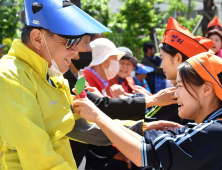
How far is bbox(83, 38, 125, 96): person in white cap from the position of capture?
3633mm

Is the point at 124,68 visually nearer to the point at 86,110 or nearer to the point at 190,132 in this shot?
the point at 86,110

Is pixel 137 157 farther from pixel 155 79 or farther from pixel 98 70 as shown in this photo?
pixel 155 79

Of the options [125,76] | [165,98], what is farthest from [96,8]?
[165,98]

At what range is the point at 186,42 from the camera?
294 centimetres

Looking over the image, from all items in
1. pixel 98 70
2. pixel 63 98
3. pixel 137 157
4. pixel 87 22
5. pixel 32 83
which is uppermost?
pixel 87 22

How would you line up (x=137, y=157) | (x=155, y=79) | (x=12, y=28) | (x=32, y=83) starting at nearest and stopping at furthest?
(x=32, y=83) < (x=137, y=157) < (x=155, y=79) < (x=12, y=28)

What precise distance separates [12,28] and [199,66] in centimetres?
1003

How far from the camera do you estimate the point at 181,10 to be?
16.6 metres

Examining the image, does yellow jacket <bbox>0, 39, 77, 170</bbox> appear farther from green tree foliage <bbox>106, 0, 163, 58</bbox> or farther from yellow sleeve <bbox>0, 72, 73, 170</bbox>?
green tree foliage <bbox>106, 0, 163, 58</bbox>

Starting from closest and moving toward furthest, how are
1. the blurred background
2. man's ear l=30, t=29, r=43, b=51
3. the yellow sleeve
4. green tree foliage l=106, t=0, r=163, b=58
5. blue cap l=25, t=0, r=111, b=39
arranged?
the yellow sleeve
blue cap l=25, t=0, r=111, b=39
man's ear l=30, t=29, r=43, b=51
the blurred background
green tree foliage l=106, t=0, r=163, b=58

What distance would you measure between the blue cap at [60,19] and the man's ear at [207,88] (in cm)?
85

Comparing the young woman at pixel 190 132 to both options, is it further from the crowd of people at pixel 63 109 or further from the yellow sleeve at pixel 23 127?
the yellow sleeve at pixel 23 127

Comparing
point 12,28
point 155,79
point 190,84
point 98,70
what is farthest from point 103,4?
point 190,84

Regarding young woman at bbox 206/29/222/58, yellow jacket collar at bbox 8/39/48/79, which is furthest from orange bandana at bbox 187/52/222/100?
young woman at bbox 206/29/222/58
